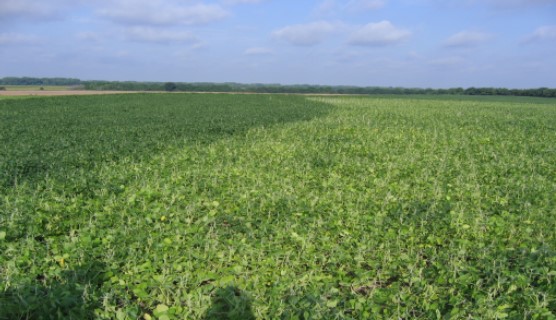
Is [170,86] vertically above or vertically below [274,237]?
above

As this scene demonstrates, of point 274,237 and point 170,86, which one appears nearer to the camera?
point 274,237

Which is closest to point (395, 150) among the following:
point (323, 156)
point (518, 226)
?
point (323, 156)

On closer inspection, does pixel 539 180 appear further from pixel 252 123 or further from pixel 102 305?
pixel 252 123

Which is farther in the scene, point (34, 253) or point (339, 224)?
point (339, 224)

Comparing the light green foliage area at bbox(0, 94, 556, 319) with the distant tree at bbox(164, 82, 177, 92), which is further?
the distant tree at bbox(164, 82, 177, 92)

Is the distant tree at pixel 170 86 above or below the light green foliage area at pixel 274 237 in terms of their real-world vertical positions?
above

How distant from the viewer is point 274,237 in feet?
17.5

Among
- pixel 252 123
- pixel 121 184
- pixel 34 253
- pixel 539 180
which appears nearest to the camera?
pixel 34 253

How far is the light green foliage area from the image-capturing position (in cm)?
376

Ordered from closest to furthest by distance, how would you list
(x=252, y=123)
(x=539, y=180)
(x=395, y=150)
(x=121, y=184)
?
(x=121, y=184)
(x=539, y=180)
(x=395, y=150)
(x=252, y=123)

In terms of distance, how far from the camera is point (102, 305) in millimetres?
3758

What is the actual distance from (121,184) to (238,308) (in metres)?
4.89

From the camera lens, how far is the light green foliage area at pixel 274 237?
376cm

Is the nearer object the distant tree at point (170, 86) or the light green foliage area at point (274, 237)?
the light green foliage area at point (274, 237)
